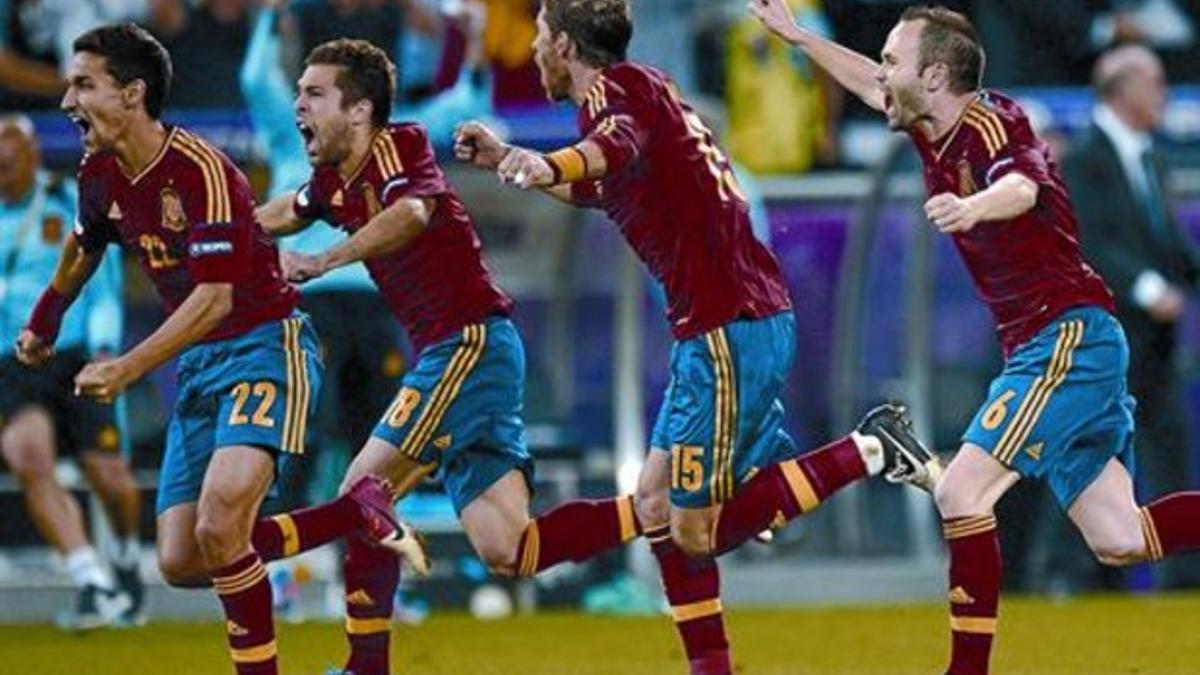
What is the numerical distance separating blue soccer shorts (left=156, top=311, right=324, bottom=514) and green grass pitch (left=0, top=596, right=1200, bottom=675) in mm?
1748

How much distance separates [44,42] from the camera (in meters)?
17.9

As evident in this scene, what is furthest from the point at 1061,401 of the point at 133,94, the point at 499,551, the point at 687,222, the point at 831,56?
the point at 133,94

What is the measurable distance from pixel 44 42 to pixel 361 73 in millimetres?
6428

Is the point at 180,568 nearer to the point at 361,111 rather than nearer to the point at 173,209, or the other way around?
the point at 173,209

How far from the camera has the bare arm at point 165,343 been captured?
10422mm

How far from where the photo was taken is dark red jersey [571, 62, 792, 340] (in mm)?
11258

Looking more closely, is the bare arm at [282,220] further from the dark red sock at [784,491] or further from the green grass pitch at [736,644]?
the green grass pitch at [736,644]

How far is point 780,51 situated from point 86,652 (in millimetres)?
5388

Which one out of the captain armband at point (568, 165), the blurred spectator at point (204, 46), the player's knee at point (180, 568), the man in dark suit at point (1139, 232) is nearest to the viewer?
the captain armband at point (568, 165)

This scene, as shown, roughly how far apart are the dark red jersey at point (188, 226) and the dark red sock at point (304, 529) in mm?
701

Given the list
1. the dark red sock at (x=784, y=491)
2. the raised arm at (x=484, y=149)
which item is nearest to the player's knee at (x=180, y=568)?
the dark red sock at (x=784, y=491)

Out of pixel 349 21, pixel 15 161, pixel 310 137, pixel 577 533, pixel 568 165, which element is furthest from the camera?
pixel 349 21

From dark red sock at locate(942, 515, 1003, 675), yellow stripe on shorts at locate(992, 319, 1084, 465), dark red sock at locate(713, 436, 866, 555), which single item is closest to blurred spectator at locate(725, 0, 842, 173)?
dark red sock at locate(713, 436, 866, 555)

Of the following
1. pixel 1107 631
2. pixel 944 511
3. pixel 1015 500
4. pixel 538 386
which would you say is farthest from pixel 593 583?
pixel 944 511
